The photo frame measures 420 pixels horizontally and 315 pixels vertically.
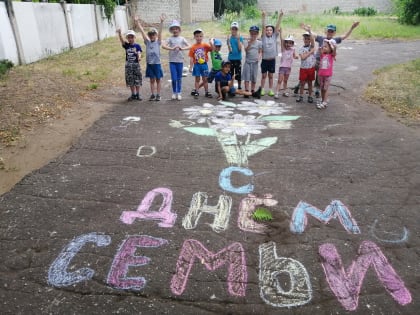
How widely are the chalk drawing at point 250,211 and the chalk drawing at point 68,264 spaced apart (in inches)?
51.4

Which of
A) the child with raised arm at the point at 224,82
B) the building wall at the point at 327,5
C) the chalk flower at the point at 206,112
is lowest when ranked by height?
the chalk flower at the point at 206,112

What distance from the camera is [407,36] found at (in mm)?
19875

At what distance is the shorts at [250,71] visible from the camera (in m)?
7.59

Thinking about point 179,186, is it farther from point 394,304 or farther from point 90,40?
point 90,40

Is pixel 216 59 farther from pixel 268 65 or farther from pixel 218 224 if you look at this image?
pixel 218 224

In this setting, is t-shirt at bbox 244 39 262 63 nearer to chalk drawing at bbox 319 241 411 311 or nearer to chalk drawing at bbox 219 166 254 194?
chalk drawing at bbox 219 166 254 194

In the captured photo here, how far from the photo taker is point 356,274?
2.91m

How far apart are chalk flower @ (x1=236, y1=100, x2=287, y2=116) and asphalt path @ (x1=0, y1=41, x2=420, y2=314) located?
87cm

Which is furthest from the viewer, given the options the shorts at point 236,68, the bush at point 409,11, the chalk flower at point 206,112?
the bush at point 409,11

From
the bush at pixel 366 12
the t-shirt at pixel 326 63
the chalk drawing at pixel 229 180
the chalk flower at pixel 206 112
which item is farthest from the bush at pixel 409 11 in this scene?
the chalk drawing at pixel 229 180

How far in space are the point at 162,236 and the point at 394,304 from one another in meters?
1.98

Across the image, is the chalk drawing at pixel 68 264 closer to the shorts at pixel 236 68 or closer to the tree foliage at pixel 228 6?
the shorts at pixel 236 68

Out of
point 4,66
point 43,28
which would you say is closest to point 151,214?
point 4,66

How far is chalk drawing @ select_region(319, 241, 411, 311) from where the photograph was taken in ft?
8.82
